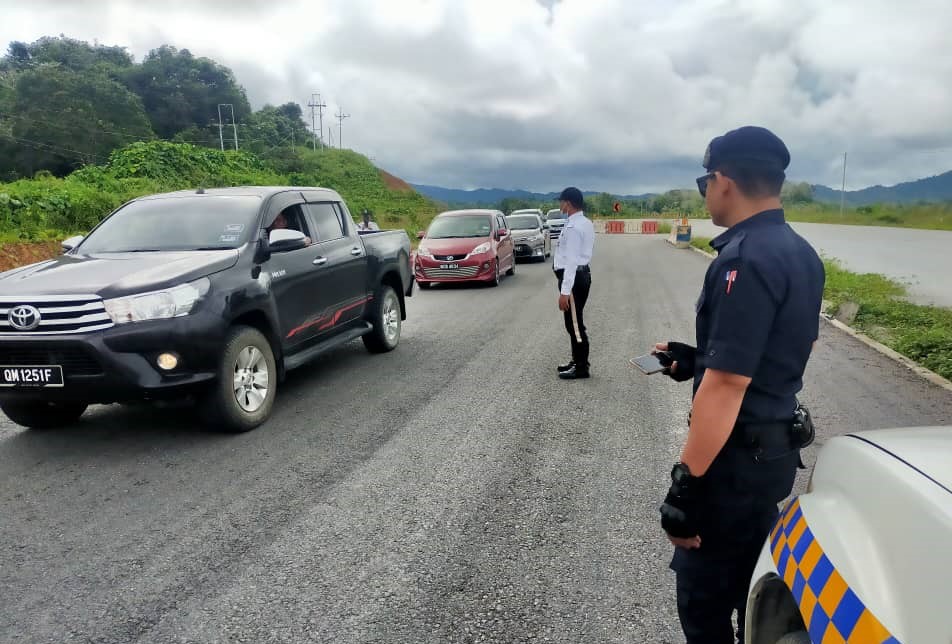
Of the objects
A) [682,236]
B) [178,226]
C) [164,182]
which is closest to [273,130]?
[164,182]

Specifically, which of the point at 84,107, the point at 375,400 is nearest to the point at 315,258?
the point at 375,400

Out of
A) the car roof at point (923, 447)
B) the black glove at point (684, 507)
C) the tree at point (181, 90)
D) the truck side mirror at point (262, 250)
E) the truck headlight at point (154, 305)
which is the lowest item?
the black glove at point (684, 507)

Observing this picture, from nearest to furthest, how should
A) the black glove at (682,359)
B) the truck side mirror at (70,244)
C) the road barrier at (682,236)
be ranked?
1. the black glove at (682,359)
2. the truck side mirror at (70,244)
3. the road barrier at (682,236)

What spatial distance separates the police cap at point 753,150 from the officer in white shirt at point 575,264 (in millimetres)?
4457

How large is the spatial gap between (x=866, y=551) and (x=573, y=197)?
5.54m

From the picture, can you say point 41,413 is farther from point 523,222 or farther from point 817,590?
point 523,222

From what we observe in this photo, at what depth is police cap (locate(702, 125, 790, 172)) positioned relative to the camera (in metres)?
2.03

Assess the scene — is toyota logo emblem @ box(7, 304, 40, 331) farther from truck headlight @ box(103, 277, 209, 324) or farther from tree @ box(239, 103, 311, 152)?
tree @ box(239, 103, 311, 152)

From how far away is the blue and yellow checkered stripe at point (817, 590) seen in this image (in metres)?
1.35

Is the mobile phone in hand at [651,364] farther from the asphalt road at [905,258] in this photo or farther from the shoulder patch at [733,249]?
the asphalt road at [905,258]

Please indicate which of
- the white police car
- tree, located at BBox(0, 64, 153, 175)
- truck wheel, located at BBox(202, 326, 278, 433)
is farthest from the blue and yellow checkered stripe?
tree, located at BBox(0, 64, 153, 175)

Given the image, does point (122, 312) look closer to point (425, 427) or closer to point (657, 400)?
point (425, 427)

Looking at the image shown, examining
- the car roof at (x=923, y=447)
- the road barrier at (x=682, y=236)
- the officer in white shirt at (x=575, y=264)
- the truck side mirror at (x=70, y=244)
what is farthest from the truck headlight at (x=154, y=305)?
the road barrier at (x=682, y=236)

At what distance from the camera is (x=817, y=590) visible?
155 centimetres
